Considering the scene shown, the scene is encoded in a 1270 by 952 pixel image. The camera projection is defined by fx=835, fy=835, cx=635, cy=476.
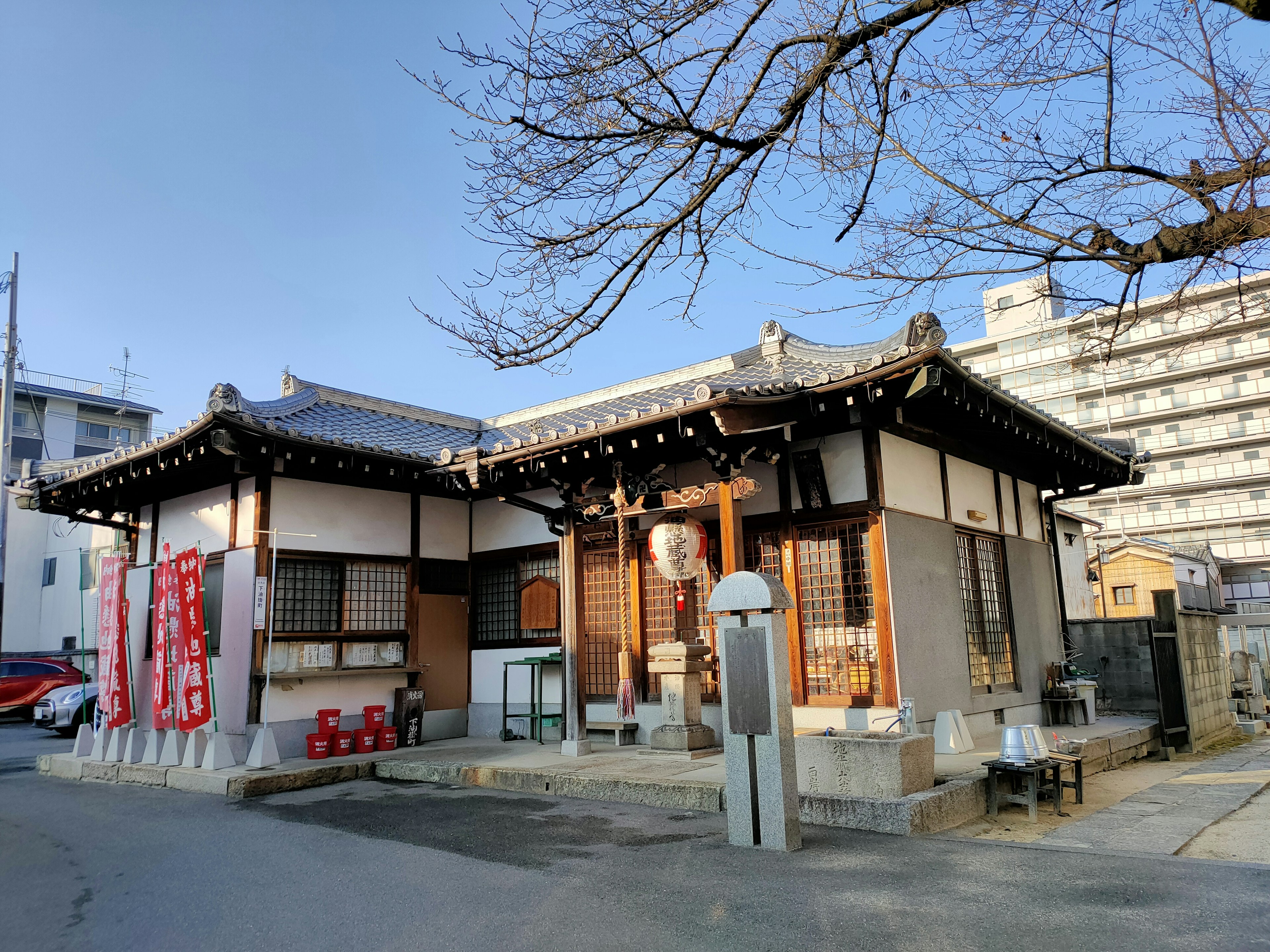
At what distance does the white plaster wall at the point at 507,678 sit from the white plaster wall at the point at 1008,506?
685 cm

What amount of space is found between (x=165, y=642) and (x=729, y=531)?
7.38 meters

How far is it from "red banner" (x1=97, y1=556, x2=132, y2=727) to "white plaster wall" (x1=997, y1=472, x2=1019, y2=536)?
486 inches

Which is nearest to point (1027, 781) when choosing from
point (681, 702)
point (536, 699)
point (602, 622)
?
point (681, 702)

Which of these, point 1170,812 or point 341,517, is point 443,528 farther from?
point 1170,812

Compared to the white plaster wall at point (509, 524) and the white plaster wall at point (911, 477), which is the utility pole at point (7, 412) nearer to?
the white plaster wall at point (509, 524)

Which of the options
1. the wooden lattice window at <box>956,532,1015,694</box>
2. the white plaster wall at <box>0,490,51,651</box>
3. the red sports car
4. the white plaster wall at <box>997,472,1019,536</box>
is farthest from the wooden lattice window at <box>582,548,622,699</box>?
the white plaster wall at <box>0,490,51,651</box>

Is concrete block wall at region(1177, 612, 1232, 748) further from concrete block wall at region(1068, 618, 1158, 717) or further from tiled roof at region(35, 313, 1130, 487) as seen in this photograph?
tiled roof at region(35, 313, 1130, 487)

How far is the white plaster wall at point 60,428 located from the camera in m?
38.4

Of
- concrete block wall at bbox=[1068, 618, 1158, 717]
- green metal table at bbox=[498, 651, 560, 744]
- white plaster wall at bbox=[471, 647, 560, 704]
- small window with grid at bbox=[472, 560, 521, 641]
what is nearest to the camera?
green metal table at bbox=[498, 651, 560, 744]

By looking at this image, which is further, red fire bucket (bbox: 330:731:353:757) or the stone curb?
red fire bucket (bbox: 330:731:353:757)

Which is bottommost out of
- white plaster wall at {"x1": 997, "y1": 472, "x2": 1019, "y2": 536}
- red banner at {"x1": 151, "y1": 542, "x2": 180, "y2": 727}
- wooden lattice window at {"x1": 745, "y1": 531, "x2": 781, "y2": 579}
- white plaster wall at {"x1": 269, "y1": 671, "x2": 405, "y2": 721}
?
white plaster wall at {"x1": 269, "y1": 671, "x2": 405, "y2": 721}

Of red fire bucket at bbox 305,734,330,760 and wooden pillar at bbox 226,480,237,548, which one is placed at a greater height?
wooden pillar at bbox 226,480,237,548

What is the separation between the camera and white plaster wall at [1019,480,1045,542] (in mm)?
12938

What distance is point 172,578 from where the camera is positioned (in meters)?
10.5
